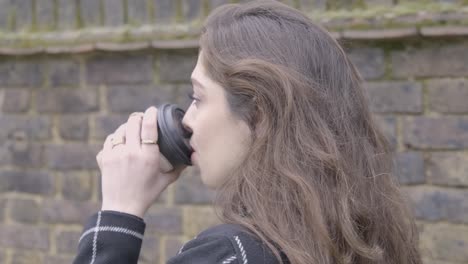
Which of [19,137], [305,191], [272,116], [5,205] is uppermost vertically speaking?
[272,116]

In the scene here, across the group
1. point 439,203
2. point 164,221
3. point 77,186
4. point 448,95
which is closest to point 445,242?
point 439,203

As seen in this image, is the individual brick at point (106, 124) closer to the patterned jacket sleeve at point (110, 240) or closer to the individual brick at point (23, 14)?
the individual brick at point (23, 14)

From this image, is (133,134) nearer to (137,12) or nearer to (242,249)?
(242,249)

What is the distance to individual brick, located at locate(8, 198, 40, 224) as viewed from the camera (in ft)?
13.8

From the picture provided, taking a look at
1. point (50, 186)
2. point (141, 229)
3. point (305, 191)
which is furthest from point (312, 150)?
point (50, 186)

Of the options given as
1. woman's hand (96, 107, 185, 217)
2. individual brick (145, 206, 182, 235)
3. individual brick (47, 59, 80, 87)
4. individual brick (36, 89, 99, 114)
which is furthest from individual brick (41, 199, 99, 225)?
woman's hand (96, 107, 185, 217)

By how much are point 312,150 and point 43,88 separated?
2.88 m

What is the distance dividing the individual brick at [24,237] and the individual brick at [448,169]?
2.33 metres

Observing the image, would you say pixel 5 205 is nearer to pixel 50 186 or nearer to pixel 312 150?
pixel 50 186

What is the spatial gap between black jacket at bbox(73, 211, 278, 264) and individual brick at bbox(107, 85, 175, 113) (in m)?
2.04

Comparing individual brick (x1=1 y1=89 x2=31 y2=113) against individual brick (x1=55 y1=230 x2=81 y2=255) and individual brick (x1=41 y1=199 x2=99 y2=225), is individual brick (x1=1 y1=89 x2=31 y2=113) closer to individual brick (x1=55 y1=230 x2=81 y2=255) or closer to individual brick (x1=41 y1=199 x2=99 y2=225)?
individual brick (x1=41 y1=199 x2=99 y2=225)

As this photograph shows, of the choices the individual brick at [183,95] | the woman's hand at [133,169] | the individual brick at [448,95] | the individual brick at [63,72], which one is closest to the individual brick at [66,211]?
the individual brick at [63,72]

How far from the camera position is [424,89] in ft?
10.2

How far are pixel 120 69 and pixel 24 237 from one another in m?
1.26
